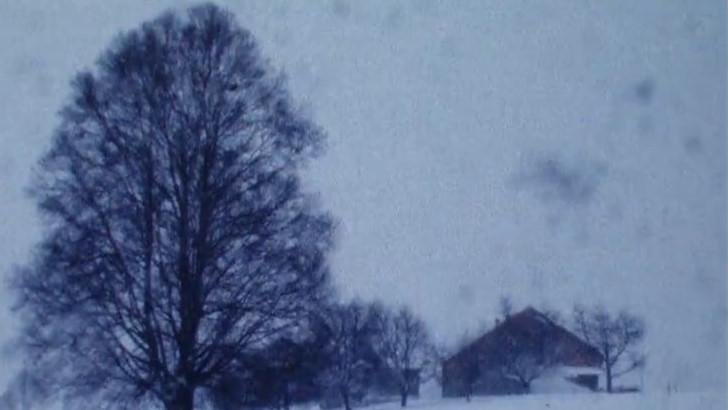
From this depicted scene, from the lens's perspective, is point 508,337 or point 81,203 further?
point 508,337

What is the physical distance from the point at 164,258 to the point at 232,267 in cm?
91

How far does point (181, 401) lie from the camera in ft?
47.9

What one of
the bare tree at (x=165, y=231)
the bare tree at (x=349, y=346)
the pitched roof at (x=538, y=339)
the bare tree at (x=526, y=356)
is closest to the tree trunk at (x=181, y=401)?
the bare tree at (x=165, y=231)

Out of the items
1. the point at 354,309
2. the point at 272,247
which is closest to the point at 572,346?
the point at 354,309

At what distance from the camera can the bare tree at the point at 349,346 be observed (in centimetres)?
1633

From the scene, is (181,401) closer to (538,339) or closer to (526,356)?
(526,356)

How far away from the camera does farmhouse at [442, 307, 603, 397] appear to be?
206 feet

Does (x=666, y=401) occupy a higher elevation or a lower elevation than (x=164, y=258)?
lower

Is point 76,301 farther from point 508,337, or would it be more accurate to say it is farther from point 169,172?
point 508,337

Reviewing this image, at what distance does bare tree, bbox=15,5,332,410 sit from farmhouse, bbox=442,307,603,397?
47.8 meters

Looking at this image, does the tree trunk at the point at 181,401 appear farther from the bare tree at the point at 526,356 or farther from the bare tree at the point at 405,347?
the bare tree at the point at 526,356

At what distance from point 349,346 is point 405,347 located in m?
30.7

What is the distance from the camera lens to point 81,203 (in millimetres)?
14391

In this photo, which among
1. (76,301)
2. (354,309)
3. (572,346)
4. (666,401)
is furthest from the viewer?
(572,346)
